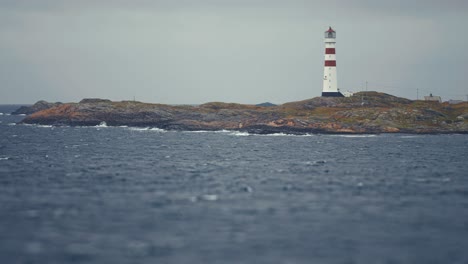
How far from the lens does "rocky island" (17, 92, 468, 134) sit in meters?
161

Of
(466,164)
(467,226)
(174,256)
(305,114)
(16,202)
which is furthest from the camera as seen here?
(305,114)

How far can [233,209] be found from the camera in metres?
49.2

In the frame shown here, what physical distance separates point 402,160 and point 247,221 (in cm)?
5194

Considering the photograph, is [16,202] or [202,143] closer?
[16,202]

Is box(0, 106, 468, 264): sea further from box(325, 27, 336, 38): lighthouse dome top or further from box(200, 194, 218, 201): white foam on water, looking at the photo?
box(325, 27, 336, 38): lighthouse dome top

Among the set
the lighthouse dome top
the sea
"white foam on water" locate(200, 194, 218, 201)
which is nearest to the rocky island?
the lighthouse dome top

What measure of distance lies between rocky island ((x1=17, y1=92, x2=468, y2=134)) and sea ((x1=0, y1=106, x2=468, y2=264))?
66506 millimetres

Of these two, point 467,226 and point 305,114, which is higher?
point 305,114

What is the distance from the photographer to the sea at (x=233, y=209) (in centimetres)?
3700

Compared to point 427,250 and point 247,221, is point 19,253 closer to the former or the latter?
point 247,221

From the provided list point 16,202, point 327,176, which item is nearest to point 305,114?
point 327,176

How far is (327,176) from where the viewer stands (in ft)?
233

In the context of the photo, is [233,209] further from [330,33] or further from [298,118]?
[330,33]

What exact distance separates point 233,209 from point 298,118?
120215mm
